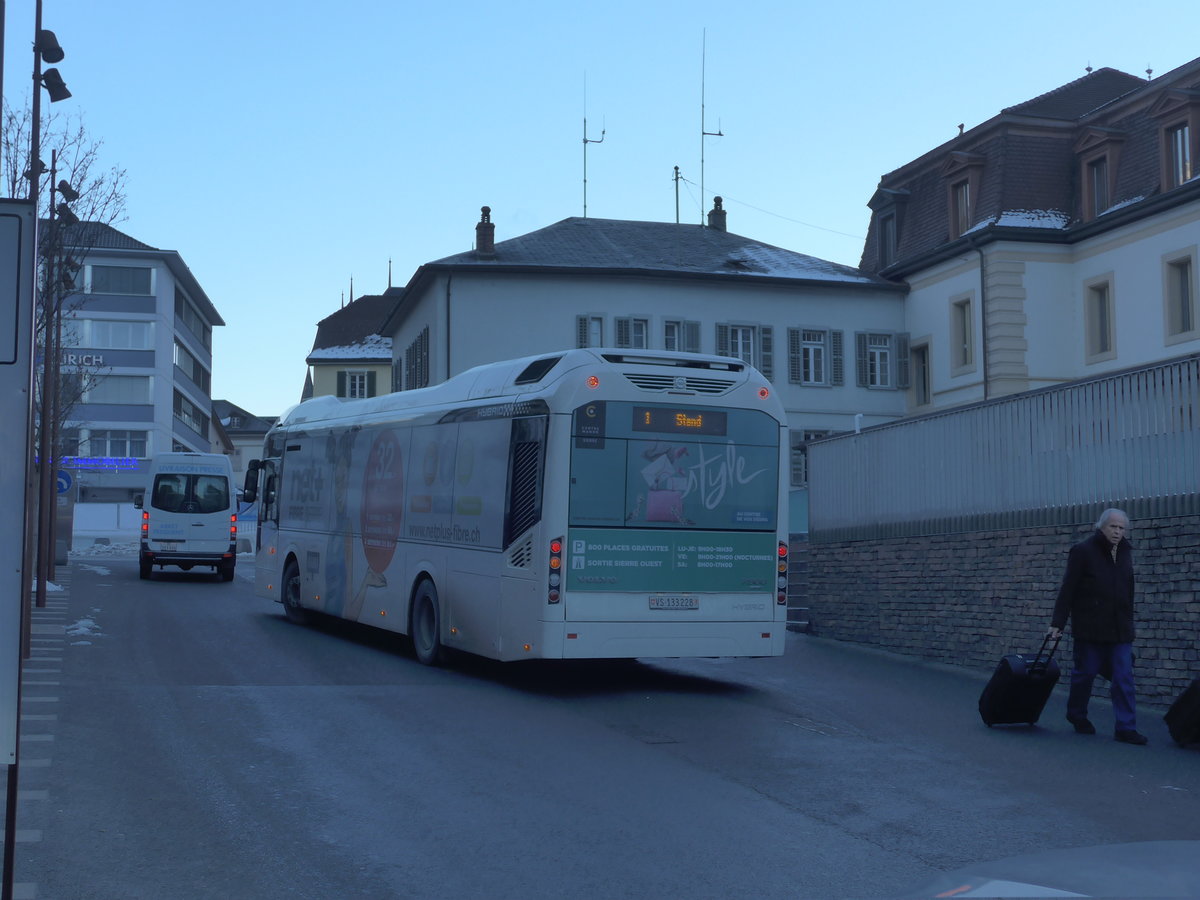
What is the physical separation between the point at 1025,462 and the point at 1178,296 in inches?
919

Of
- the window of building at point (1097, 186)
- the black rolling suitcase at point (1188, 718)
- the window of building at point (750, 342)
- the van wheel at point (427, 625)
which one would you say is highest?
the window of building at point (1097, 186)

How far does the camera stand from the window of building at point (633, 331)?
47.9 meters

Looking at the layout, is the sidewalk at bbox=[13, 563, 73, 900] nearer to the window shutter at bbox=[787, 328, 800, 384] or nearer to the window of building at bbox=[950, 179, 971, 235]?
the window of building at bbox=[950, 179, 971, 235]

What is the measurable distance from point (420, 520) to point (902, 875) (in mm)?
10625

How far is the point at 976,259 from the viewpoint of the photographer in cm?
4416

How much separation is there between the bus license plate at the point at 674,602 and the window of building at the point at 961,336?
107 ft

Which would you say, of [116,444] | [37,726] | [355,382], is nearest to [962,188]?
[37,726]

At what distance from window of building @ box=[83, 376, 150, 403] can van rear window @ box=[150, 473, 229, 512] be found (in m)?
56.1

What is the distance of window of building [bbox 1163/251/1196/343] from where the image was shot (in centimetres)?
3725

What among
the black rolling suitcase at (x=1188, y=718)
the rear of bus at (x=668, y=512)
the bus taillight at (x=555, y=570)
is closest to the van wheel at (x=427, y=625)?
the bus taillight at (x=555, y=570)

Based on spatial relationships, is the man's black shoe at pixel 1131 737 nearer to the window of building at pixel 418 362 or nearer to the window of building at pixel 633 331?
the window of building at pixel 633 331

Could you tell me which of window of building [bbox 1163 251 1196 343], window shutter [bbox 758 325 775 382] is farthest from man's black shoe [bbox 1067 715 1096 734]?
window shutter [bbox 758 325 775 382]

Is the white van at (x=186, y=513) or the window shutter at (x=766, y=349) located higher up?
the window shutter at (x=766, y=349)

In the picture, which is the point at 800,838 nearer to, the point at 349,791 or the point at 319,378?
the point at 349,791
